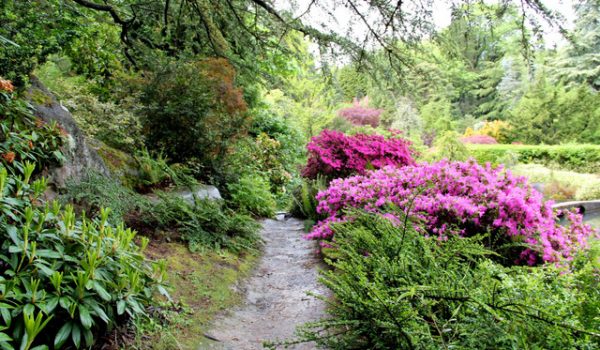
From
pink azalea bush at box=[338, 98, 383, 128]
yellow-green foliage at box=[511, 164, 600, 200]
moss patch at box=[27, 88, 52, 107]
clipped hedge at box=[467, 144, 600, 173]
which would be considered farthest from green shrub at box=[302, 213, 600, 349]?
pink azalea bush at box=[338, 98, 383, 128]

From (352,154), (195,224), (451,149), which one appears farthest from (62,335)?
(451,149)

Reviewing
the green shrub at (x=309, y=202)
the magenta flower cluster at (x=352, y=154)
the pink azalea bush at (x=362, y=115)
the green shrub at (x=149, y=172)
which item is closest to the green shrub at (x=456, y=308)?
the green shrub at (x=149, y=172)

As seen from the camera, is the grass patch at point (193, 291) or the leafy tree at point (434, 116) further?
the leafy tree at point (434, 116)

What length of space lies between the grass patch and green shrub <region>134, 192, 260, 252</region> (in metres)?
0.15

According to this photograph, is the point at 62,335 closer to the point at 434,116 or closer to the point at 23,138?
the point at 23,138

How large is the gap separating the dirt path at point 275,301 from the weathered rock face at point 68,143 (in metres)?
1.73

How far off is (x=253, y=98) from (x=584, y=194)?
29.7ft

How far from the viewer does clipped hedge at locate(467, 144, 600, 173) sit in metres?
14.7

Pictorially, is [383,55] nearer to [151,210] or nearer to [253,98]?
[151,210]

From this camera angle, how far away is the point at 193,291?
9.95 feet

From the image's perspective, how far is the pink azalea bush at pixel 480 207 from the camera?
3.53m

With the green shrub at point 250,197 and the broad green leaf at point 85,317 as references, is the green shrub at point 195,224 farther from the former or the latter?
the broad green leaf at point 85,317

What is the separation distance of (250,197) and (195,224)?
102 inches

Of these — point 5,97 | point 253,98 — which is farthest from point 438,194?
point 253,98
